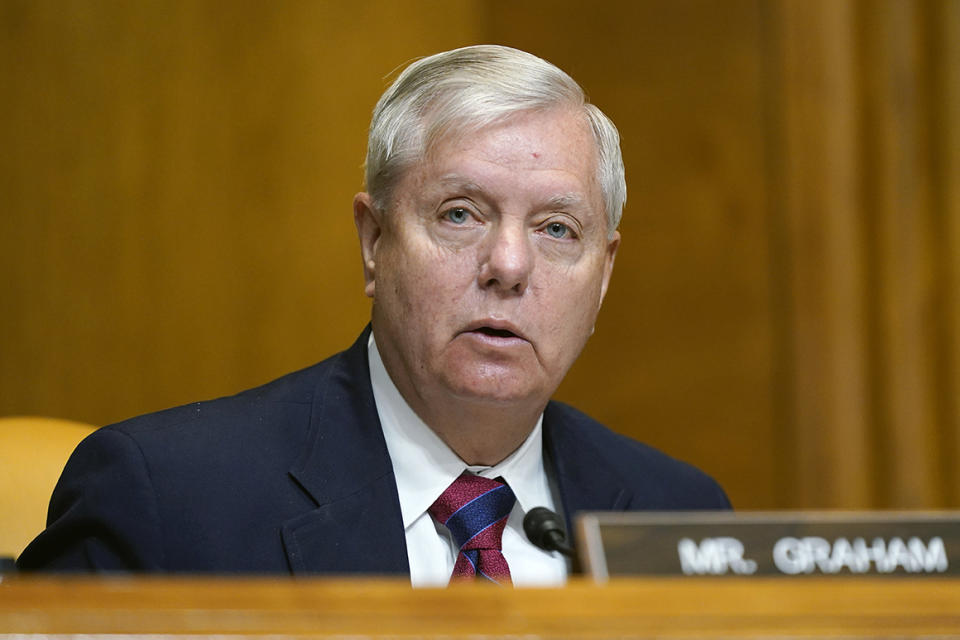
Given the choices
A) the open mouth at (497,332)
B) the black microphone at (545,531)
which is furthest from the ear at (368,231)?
the black microphone at (545,531)

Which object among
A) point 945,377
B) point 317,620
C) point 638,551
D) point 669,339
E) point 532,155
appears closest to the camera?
point 317,620

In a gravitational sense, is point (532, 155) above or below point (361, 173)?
above

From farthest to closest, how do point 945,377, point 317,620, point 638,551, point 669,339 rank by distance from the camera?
point 669,339, point 945,377, point 638,551, point 317,620

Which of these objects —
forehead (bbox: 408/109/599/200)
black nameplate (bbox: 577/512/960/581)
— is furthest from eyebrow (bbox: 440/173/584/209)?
black nameplate (bbox: 577/512/960/581)

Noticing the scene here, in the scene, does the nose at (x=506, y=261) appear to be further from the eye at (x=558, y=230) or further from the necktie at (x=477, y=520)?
the necktie at (x=477, y=520)

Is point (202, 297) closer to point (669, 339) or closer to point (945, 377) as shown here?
point (669, 339)

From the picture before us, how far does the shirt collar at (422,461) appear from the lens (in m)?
1.59

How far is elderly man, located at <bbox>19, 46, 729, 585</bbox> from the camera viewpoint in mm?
1448

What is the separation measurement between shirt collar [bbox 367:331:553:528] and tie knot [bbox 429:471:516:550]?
16 mm

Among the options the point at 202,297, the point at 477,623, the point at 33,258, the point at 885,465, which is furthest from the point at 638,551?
the point at 33,258

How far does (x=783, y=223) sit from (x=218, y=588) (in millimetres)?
2311

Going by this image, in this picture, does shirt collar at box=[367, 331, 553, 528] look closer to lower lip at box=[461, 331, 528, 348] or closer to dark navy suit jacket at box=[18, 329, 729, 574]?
dark navy suit jacket at box=[18, 329, 729, 574]

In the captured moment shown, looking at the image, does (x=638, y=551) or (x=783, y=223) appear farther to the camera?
(x=783, y=223)

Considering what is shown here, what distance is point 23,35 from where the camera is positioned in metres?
3.04
